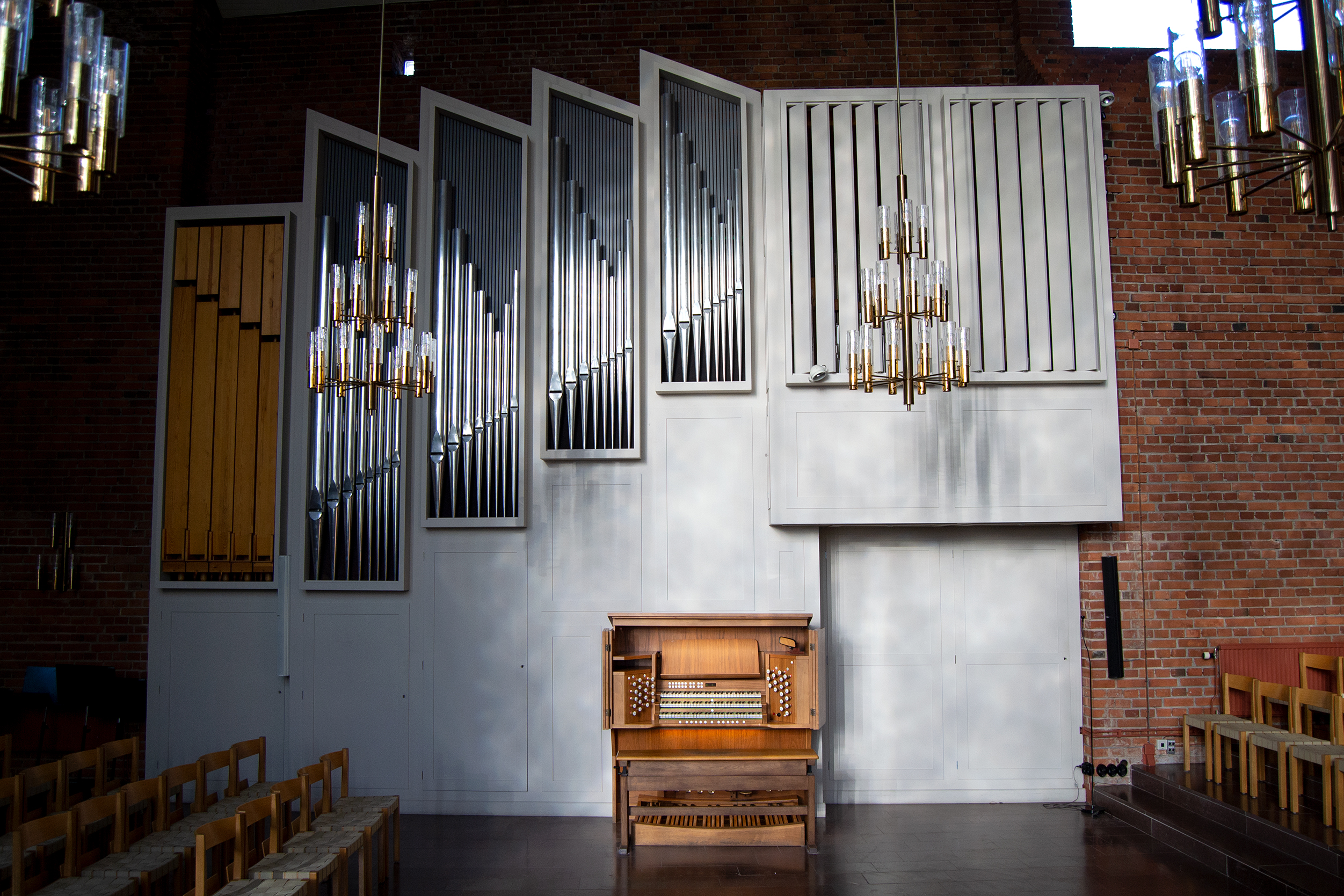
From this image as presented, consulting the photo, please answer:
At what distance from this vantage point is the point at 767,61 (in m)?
8.34

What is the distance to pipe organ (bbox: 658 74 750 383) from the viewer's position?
7.19 metres

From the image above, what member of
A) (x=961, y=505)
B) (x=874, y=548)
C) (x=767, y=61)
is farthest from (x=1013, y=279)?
(x=767, y=61)

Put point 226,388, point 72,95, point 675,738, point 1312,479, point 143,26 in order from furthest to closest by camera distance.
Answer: point 143,26, point 226,388, point 1312,479, point 675,738, point 72,95

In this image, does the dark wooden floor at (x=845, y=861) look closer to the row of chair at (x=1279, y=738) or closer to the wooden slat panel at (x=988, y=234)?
the row of chair at (x=1279, y=738)

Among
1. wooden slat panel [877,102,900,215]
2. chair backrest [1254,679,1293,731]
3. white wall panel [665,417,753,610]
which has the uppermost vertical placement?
wooden slat panel [877,102,900,215]

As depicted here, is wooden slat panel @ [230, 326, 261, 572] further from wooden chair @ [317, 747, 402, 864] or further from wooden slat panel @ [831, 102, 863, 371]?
wooden slat panel @ [831, 102, 863, 371]

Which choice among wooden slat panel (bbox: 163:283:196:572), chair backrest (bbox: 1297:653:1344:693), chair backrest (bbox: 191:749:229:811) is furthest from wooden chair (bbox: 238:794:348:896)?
chair backrest (bbox: 1297:653:1344:693)

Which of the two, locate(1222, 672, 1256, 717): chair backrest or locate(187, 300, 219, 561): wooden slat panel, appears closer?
locate(1222, 672, 1256, 717): chair backrest

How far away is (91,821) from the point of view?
14.7 feet

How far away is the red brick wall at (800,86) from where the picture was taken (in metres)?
7.11

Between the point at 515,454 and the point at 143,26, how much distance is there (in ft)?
16.6

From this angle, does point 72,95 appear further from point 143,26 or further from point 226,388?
point 143,26

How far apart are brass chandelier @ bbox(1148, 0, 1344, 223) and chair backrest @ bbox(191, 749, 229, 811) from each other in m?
5.61

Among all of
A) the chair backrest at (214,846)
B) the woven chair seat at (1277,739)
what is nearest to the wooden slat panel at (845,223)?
the woven chair seat at (1277,739)
